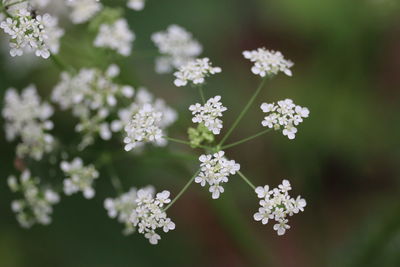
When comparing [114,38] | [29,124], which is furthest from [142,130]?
[29,124]

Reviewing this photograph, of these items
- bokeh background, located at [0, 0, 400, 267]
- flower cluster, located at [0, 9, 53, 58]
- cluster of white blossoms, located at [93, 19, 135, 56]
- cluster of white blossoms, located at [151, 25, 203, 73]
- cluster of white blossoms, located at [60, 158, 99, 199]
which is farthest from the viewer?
bokeh background, located at [0, 0, 400, 267]

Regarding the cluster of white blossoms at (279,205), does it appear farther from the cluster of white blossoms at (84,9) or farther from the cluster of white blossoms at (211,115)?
the cluster of white blossoms at (84,9)

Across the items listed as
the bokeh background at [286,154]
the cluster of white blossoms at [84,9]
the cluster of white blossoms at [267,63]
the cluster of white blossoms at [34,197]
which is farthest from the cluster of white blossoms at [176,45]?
the cluster of white blossoms at [34,197]

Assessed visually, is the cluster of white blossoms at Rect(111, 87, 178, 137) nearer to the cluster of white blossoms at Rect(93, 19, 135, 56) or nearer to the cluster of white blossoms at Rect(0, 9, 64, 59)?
the cluster of white blossoms at Rect(93, 19, 135, 56)

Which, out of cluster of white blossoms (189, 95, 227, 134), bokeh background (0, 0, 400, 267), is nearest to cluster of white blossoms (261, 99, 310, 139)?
cluster of white blossoms (189, 95, 227, 134)

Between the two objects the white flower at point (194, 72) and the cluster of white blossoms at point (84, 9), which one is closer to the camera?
the white flower at point (194, 72)

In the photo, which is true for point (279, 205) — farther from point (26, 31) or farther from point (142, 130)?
point (26, 31)

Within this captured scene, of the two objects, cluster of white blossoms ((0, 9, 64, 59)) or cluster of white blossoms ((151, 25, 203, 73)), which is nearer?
cluster of white blossoms ((0, 9, 64, 59))
